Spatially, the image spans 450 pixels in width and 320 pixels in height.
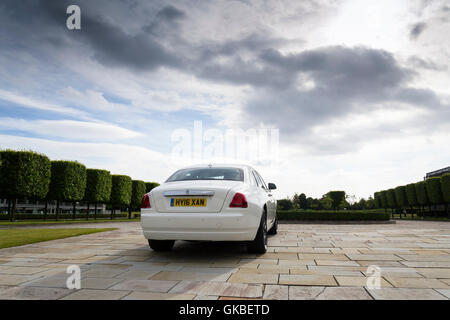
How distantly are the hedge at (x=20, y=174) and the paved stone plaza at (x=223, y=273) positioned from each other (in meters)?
19.7

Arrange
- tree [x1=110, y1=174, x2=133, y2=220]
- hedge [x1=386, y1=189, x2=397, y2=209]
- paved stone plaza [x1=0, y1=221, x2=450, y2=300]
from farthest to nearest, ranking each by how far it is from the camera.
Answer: hedge [x1=386, y1=189, x2=397, y2=209] < tree [x1=110, y1=174, x2=133, y2=220] < paved stone plaza [x1=0, y1=221, x2=450, y2=300]

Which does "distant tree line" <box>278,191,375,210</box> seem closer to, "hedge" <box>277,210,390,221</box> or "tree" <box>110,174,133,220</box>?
"hedge" <box>277,210,390,221</box>

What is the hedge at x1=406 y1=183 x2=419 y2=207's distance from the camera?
39.9 meters

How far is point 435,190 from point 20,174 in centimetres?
4155

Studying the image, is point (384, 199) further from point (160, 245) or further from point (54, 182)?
point (160, 245)

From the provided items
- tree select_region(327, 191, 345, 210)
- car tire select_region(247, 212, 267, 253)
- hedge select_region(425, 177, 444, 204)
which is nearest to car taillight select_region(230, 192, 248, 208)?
car tire select_region(247, 212, 267, 253)

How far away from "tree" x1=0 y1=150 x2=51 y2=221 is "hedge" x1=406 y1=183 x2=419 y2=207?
143 ft

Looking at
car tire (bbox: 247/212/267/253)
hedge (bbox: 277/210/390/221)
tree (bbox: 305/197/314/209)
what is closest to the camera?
car tire (bbox: 247/212/267/253)

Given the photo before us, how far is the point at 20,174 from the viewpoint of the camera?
888 inches

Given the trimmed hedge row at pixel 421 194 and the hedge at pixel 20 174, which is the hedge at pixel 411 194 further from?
the hedge at pixel 20 174

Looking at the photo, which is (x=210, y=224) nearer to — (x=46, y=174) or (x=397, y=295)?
(x=397, y=295)

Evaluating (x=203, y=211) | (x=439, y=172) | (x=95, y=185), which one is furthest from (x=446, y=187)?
(x=439, y=172)

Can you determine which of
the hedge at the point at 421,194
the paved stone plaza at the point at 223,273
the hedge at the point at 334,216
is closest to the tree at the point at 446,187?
the hedge at the point at 421,194

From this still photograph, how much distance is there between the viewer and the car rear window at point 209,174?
5.69 m
